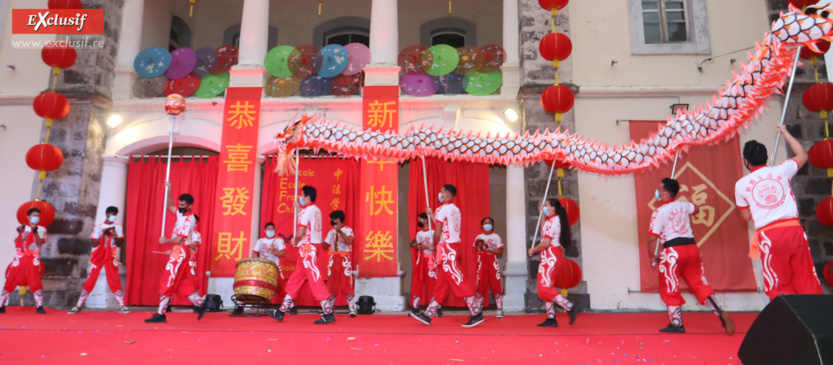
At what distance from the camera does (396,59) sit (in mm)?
8492

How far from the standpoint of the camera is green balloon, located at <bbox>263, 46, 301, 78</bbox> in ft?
27.7

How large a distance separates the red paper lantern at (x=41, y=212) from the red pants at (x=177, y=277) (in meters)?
2.78

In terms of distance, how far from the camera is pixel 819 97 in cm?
694

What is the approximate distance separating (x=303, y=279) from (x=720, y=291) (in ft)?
18.2

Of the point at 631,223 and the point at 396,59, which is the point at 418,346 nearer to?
the point at 631,223

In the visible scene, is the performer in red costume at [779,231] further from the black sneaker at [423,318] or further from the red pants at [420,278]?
the red pants at [420,278]

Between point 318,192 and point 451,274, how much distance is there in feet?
11.9

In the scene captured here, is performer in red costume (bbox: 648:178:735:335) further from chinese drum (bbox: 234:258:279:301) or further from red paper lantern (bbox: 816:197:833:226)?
chinese drum (bbox: 234:258:279:301)

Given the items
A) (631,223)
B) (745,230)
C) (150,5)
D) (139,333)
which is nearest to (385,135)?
(139,333)

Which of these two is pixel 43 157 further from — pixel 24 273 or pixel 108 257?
pixel 108 257

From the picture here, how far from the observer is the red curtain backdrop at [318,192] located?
27.1 ft

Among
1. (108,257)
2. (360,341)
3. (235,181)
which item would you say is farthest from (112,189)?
(360,341)

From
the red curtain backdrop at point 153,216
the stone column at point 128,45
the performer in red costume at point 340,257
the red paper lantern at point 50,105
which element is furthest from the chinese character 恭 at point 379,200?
the red paper lantern at point 50,105

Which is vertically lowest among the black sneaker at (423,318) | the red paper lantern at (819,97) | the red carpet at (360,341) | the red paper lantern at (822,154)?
the red carpet at (360,341)
